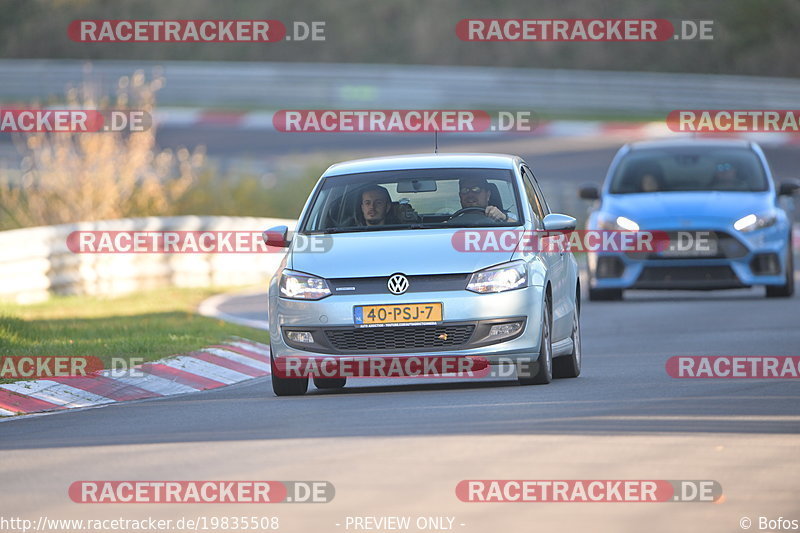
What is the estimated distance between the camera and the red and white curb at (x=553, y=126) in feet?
142

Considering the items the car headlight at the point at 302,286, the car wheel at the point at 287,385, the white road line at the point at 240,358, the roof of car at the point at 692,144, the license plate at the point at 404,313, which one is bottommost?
the white road line at the point at 240,358

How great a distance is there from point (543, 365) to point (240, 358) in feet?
12.2

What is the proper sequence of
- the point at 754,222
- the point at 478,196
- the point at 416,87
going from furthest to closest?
1. the point at 416,87
2. the point at 754,222
3. the point at 478,196

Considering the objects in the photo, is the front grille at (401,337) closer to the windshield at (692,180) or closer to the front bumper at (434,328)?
the front bumper at (434,328)

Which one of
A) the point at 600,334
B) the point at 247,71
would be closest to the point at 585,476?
the point at 600,334

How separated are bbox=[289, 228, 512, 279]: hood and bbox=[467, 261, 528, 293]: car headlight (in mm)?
53

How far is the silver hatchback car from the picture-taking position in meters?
11.5

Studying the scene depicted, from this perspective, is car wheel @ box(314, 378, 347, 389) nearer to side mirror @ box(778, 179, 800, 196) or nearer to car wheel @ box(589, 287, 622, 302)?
car wheel @ box(589, 287, 622, 302)

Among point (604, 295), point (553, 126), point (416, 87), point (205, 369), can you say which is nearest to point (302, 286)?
point (205, 369)

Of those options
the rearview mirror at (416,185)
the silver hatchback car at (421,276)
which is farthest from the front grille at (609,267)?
the rearview mirror at (416,185)

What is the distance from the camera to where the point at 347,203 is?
496 inches

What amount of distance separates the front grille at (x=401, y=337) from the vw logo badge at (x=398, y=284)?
234 mm

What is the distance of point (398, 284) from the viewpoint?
11.5m

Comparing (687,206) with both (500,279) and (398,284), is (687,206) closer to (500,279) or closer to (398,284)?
(500,279)
